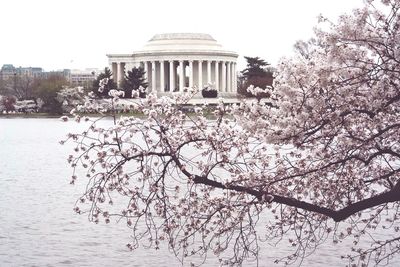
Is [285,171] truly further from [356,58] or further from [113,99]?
[113,99]

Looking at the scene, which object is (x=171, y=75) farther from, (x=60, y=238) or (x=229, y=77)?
(x=60, y=238)

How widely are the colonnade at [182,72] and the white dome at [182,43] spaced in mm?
1874

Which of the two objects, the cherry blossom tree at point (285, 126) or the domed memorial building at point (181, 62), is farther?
the domed memorial building at point (181, 62)

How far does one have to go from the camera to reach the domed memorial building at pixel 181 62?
109125 millimetres

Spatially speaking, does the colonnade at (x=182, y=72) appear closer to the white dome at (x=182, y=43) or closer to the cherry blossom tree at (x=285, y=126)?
the white dome at (x=182, y=43)

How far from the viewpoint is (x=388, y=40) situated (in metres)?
7.55

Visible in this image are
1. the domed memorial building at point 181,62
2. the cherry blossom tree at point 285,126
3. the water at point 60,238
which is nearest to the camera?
the cherry blossom tree at point 285,126

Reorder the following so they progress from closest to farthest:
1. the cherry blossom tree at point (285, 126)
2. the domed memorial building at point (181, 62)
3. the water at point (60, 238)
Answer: the cherry blossom tree at point (285, 126) → the water at point (60, 238) → the domed memorial building at point (181, 62)

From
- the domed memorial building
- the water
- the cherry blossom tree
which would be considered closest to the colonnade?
the domed memorial building

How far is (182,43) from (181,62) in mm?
2942

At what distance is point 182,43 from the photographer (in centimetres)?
11031

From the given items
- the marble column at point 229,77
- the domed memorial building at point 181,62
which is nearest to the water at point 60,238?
the domed memorial building at point 181,62

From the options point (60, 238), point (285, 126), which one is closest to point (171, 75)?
point (60, 238)

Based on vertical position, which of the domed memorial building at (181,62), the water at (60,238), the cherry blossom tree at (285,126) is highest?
the domed memorial building at (181,62)
